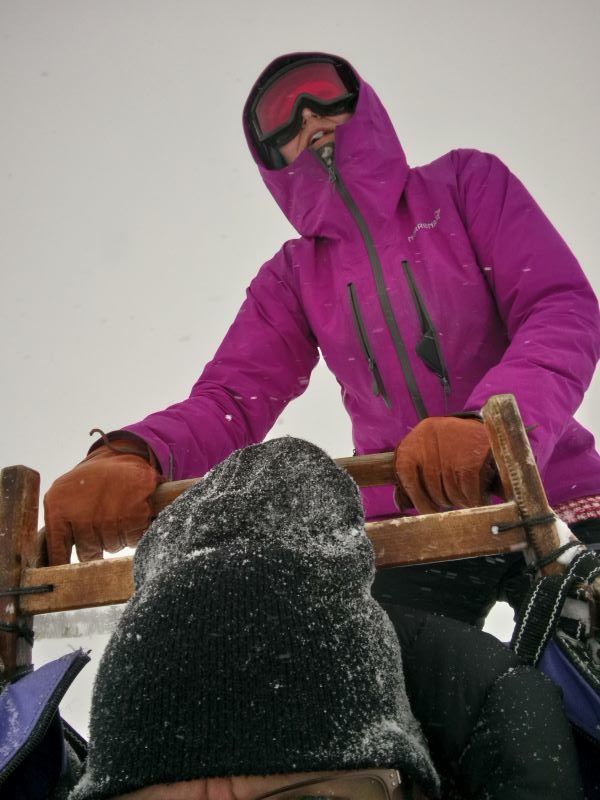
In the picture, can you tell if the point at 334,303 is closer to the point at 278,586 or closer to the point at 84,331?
the point at 278,586

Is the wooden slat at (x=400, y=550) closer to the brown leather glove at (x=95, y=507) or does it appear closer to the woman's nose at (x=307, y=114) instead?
the brown leather glove at (x=95, y=507)

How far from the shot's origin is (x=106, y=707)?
720mm

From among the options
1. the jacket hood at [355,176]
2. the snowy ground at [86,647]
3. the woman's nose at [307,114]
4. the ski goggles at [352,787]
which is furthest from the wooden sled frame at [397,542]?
the snowy ground at [86,647]

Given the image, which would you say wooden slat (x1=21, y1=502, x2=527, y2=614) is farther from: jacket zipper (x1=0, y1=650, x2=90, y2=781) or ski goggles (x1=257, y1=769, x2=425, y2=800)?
ski goggles (x1=257, y1=769, x2=425, y2=800)

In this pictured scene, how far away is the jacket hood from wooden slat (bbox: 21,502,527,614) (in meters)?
1.05

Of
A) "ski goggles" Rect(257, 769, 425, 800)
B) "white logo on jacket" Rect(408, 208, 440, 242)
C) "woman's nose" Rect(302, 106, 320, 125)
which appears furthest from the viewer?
"woman's nose" Rect(302, 106, 320, 125)

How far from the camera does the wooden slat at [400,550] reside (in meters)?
1.02

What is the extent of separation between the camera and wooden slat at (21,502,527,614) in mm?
1024

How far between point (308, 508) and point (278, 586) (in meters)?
0.12

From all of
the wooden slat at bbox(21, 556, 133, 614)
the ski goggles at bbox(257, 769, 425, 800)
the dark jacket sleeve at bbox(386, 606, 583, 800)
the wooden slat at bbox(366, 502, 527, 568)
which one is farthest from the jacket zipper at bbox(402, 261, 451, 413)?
the ski goggles at bbox(257, 769, 425, 800)

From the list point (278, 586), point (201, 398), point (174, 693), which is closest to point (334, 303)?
point (201, 398)

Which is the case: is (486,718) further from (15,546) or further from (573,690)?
(15,546)

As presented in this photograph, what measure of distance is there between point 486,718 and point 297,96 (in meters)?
1.94

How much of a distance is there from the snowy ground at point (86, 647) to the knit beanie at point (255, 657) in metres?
5.30
